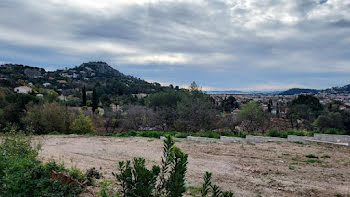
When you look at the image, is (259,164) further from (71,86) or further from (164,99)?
(71,86)

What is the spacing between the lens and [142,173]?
1.88m

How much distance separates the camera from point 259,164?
22.9ft

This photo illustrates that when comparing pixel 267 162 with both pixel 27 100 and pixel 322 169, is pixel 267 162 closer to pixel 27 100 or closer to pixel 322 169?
Result: pixel 322 169

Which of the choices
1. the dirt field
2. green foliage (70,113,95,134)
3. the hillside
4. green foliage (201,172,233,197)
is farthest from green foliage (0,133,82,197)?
the hillside

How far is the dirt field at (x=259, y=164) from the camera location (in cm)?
501

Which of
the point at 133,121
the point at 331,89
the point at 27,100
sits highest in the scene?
the point at 331,89

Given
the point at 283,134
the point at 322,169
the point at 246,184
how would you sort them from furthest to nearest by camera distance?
1. the point at 283,134
2. the point at 322,169
3. the point at 246,184

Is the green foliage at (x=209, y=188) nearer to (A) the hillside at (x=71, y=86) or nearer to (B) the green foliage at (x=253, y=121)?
(B) the green foliage at (x=253, y=121)

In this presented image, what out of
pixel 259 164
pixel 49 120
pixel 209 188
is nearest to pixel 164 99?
pixel 49 120

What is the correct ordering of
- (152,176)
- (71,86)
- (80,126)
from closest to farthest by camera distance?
(152,176) → (80,126) → (71,86)

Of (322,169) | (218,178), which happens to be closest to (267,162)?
(322,169)

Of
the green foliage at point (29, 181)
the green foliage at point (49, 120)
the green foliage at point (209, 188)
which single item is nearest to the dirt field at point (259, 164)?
the green foliage at point (29, 181)

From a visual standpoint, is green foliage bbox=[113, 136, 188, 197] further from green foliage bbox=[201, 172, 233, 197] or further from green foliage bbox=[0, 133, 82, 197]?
green foliage bbox=[0, 133, 82, 197]

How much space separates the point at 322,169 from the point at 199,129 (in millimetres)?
11674
